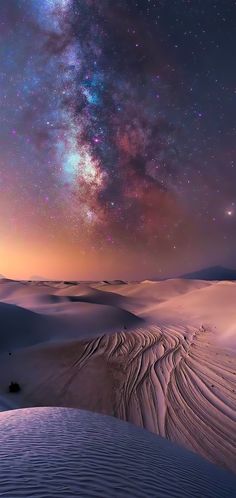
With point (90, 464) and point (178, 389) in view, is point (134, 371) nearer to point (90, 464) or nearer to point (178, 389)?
point (178, 389)

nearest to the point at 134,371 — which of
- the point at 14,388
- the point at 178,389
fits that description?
the point at 178,389

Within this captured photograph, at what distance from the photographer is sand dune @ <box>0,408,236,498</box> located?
2295mm

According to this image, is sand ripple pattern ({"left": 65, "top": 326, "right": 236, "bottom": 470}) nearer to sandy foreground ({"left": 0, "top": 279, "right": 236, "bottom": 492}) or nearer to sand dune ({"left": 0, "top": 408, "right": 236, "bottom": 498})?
sandy foreground ({"left": 0, "top": 279, "right": 236, "bottom": 492})

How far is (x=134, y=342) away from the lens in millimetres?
15242

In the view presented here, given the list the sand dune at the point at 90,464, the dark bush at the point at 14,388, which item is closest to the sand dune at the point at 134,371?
the dark bush at the point at 14,388

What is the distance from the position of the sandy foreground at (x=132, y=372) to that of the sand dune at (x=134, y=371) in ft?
0.08

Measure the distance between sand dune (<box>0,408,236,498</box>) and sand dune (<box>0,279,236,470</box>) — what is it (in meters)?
2.48

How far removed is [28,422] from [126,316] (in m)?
19.3

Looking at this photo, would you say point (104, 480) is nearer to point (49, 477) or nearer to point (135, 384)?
point (49, 477)

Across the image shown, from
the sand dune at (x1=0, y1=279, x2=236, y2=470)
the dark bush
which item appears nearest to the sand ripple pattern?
the sand dune at (x1=0, y1=279, x2=236, y2=470)

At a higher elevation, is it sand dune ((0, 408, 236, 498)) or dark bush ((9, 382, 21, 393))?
sand dune ((0, 408, 236, 498))

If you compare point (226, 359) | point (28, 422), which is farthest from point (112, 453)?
point (226, 359)

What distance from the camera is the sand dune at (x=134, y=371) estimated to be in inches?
275

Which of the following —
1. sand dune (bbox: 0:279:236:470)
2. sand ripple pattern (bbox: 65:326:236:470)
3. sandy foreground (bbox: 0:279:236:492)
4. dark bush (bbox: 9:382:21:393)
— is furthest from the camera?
dark bush (bbox: 9:382:21:393)
